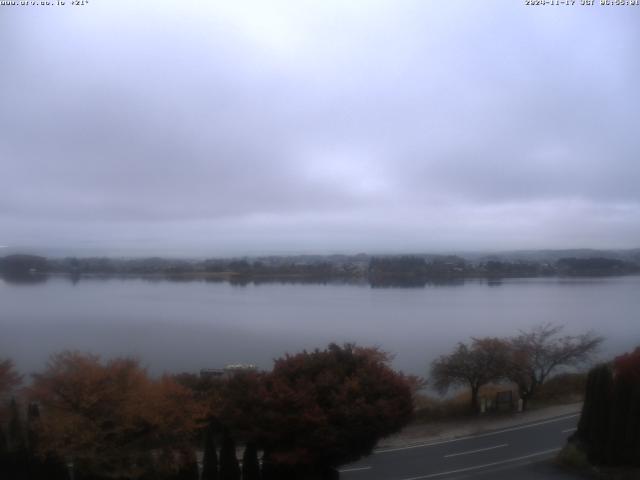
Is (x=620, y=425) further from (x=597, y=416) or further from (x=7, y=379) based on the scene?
(x=7, y=379)

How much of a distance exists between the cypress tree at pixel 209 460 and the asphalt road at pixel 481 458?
94.4 inches

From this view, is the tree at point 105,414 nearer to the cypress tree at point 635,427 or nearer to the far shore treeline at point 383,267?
the cypress tree at point 635,427

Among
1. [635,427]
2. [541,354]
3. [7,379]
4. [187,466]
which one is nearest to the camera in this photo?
[187,466]

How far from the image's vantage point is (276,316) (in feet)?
58.7

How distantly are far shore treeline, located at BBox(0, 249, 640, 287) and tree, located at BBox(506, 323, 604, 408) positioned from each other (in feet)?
7.85

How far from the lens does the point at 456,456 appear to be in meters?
9.53

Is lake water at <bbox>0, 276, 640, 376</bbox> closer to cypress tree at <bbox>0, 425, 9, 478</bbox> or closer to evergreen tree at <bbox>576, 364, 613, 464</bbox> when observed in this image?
cypress tree at <bbox>0, 425, 9, 478</bbox>

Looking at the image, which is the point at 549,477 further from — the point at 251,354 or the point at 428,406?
the point at 251,354

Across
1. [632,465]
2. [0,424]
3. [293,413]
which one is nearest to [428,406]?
[632,465]

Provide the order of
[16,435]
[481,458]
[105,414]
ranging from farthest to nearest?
[481,458]
[105,414]
[16,435]

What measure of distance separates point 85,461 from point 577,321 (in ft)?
51.7

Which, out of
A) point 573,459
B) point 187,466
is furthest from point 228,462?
point 573,459

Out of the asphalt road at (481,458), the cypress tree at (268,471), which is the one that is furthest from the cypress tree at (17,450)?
the asphalt road at (481,458)

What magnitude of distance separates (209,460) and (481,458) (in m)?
4.70
